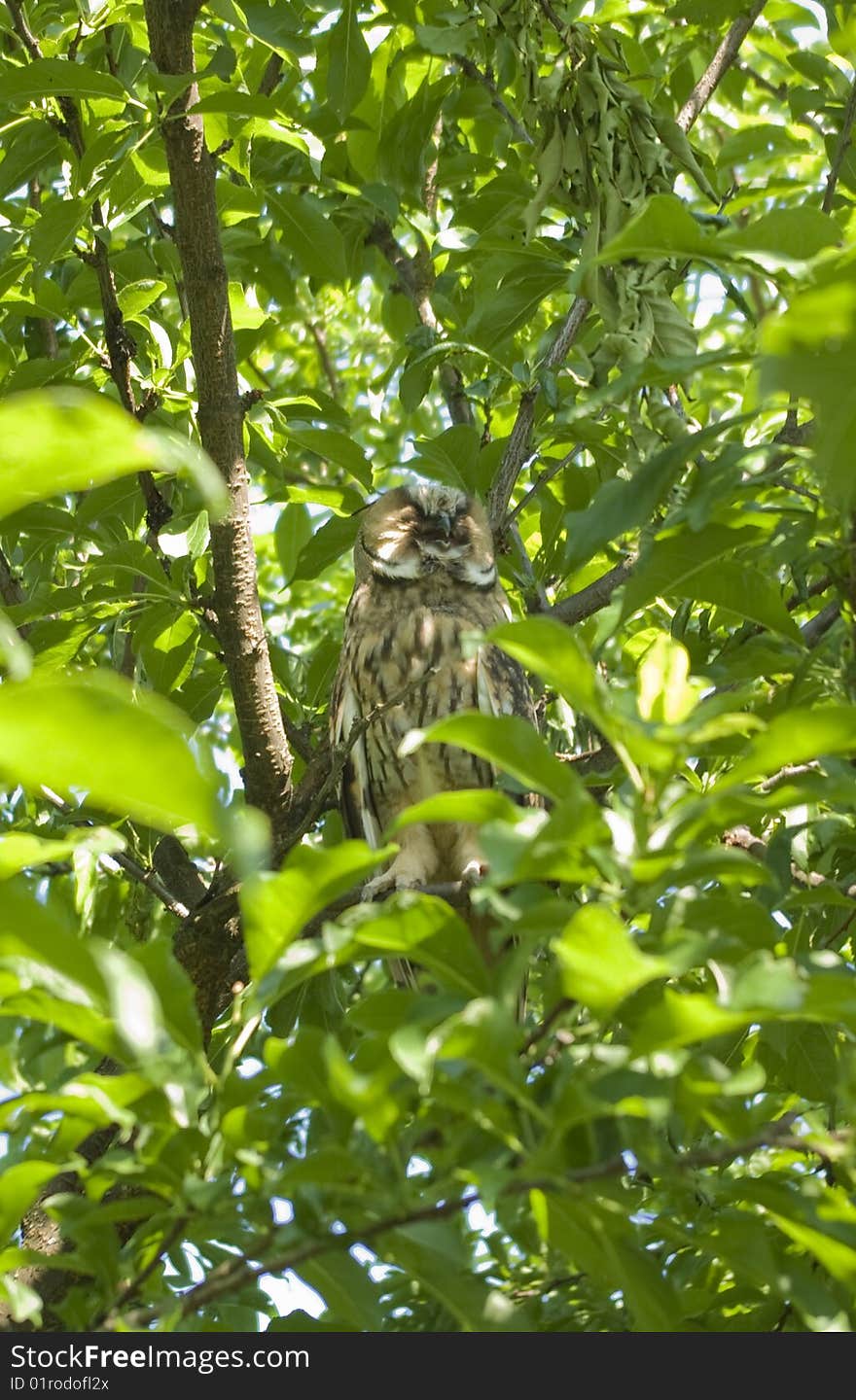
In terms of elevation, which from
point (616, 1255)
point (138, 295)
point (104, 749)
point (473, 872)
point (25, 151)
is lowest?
point (473, 872)

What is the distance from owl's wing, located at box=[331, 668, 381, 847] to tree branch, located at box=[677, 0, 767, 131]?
1.62 m

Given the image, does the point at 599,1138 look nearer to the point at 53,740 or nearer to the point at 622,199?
the point at 53,740

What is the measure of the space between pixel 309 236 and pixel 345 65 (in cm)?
40

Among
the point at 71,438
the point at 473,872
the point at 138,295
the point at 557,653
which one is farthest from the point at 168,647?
the point at 71,438

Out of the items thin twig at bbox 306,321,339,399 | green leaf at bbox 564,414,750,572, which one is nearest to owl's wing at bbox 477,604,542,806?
green leaf at bbox 564,414,750,572

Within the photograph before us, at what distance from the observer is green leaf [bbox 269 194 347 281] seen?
10.9 feet

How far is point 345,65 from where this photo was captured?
11.0ft

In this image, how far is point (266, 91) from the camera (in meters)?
3.66

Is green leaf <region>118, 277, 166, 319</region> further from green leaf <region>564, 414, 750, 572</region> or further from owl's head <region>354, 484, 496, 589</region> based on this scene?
green leaf <region>564, 414, 750, 572</region>

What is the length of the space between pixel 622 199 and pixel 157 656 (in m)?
1.43

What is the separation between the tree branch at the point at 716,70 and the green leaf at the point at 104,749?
9.72 feet

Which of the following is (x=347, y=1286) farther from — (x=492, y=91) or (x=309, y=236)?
(x=492, y=91)

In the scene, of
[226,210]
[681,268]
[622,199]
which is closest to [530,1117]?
[622,199]

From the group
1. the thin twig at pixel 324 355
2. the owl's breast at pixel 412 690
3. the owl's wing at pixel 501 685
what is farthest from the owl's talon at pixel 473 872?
the thin twig at pixel 324 355
